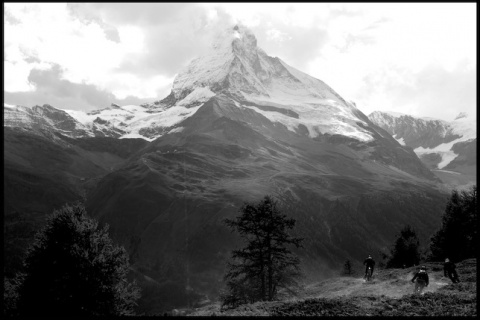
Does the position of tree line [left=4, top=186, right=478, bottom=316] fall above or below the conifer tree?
above

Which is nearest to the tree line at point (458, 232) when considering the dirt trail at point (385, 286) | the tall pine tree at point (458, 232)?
the tall pine tree at point (458, 232)

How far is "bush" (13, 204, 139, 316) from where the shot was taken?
3778 cm

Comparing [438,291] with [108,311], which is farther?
[108,311]

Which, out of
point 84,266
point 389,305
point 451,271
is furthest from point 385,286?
point 84,266

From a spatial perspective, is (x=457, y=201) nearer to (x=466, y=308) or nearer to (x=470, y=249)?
(x=470, y=249)

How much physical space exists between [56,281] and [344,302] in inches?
926

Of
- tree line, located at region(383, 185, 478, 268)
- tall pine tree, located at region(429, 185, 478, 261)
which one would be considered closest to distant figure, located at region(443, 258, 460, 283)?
tree line, located at region(383, 185, 478, 268)

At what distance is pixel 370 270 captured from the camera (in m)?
47.7

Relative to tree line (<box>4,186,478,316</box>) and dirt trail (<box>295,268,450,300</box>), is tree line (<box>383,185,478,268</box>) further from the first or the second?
tree line (<box>4,186,478,316</box>)

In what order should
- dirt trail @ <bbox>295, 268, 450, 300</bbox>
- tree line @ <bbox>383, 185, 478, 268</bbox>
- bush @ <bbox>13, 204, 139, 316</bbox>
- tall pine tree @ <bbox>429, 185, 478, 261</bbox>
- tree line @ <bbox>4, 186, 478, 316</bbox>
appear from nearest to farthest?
bush @ <bbox>13, 204, 139, 316</bbox>
tree line @ <bbox>4, 186, 478, 316</bbox>
dirt trail @ <bbox>295, 268, 450, 300</bbox>
tree line @ <bbox>383, 185, 478, 268</bbox>
tall pine tree @ <bbox>429, 185, 478, 261</bbox>

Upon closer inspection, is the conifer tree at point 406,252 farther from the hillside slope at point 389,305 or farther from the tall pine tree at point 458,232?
the hillside slope at point 389,305

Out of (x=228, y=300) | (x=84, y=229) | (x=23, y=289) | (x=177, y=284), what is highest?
(x=84, y=229)

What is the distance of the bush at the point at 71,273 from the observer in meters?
37.8

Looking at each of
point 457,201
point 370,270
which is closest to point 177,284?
point 457,201
